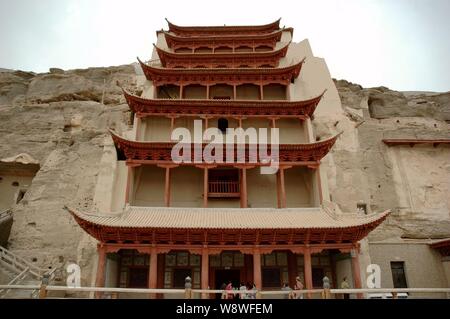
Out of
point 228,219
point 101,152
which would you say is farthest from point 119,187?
point 228,219

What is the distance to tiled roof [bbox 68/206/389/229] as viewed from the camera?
14.0 meters

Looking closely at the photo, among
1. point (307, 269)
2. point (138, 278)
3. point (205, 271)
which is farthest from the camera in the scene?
point (138, 278)

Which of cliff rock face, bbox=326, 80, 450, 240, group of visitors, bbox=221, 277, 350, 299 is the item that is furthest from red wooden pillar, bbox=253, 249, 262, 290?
cliff rock face, bbox=326, 80, 450, 240

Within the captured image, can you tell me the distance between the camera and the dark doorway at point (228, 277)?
16.7m

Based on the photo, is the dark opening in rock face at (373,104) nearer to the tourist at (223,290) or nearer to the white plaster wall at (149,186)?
the white plaster wall at (149,186)

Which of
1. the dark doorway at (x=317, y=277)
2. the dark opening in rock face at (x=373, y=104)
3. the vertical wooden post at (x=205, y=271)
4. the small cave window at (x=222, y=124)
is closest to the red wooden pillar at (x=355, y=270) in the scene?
the dark doorway at (x=317, y=277)

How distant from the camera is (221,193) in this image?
1850 centimetres

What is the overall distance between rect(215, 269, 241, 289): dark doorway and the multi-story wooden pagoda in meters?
→ 0.05

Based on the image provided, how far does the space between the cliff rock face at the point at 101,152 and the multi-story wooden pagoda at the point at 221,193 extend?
116 inches

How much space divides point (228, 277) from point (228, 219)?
139 inches

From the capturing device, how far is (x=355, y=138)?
76.6ft

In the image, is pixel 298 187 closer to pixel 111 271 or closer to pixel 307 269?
pixel 307 269

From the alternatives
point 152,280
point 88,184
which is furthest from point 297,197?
point 88,184
